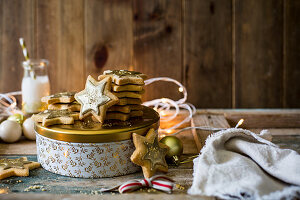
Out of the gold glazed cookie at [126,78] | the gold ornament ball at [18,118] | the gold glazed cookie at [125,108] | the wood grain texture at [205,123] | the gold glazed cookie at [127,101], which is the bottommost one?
the wood grain texture at [205,123]

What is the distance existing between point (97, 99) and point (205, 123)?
479 millimetres

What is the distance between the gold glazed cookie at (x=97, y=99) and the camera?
2.97 ft

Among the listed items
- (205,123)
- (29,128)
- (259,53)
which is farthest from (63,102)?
(259,53)

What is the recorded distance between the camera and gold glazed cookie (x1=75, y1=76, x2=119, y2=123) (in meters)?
0.90

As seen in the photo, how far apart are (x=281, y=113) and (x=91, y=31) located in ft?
2.89

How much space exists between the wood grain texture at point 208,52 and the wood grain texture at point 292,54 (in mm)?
249

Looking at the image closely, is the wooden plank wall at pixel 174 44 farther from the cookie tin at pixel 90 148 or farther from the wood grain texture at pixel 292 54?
the cookie tin at pixel 90 148

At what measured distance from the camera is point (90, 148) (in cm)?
86

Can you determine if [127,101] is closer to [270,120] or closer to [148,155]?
[148,155]

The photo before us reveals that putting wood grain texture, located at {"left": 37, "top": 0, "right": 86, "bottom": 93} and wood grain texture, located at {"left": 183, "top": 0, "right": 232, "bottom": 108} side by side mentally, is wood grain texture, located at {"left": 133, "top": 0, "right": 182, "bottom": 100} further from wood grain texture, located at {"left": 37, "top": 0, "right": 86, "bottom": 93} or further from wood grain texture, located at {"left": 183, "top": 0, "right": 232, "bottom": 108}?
wood grain texture, located at {"left": 37, "top": 0, "right": 86, "bottom": 93}

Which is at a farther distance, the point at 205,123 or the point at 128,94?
the point at 205,123

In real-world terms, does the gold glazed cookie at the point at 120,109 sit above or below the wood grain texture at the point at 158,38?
below

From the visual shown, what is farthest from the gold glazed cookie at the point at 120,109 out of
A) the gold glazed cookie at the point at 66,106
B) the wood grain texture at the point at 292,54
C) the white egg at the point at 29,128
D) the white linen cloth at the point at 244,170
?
the wood grain texture at the point at 292,54

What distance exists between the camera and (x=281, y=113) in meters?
1.32
